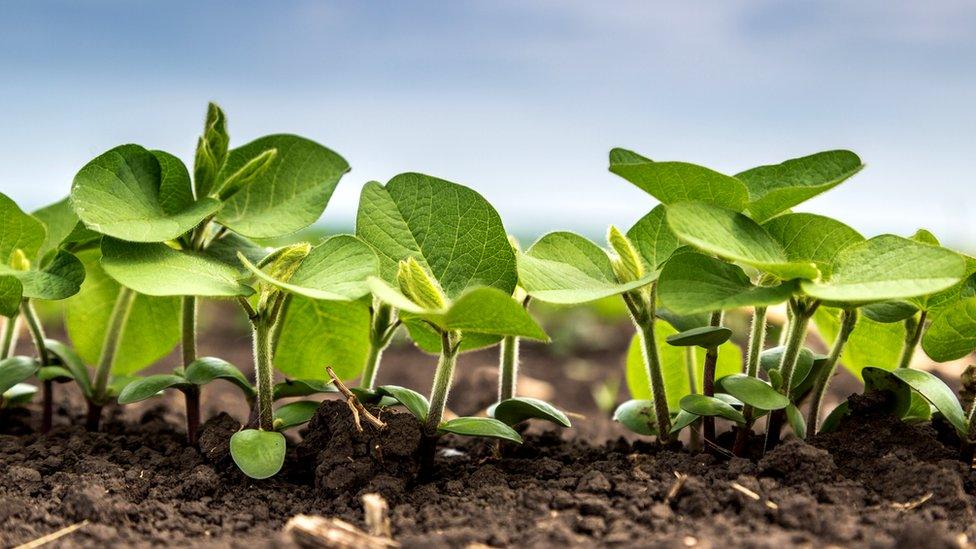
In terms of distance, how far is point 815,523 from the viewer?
1.33 m

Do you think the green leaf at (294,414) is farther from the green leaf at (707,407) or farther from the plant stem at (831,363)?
the plant stem at (831,363)

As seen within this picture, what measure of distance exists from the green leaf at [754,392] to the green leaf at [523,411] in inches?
11.5

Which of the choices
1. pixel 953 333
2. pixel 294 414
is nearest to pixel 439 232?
pixel 294 414

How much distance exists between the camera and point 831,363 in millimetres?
1704

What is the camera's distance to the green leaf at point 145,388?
174 centimetres

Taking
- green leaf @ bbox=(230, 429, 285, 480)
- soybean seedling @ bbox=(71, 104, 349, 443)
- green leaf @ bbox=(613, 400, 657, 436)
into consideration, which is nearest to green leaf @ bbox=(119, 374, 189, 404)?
soybean seedling @ bbox=(71, 104, 349, 443)

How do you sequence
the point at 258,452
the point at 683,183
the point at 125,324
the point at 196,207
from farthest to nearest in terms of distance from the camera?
the point at 125,324 → the point at 196,207 → the point at 258,452 → the point at 683,183

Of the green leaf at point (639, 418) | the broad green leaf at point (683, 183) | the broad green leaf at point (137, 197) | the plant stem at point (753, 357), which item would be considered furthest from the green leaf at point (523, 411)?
the broad green leaf at point (137, 197)

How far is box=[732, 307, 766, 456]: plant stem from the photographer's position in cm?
168

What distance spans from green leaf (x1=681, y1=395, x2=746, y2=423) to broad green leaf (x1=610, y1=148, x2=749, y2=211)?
0.34 meters

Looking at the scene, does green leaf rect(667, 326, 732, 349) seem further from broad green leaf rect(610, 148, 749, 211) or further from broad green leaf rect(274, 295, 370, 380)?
broad green leaf rect(274, 295, 370, 380)

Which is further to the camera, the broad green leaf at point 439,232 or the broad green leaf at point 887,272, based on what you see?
the broad green leaf at point 439,232

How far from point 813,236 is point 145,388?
127 centimetres

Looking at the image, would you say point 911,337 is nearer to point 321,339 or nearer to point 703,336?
point 703,336
